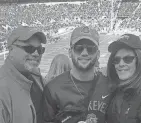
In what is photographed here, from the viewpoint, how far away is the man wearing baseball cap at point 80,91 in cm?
255

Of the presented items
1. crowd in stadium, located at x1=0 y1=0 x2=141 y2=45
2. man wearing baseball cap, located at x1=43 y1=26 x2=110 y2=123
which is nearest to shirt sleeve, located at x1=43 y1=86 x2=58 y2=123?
man wearing baseball cap, located at x1=43 y1=26 x2=110 y2=123

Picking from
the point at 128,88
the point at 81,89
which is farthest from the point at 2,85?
the point at 128,88

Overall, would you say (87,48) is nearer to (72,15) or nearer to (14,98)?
(14,98)

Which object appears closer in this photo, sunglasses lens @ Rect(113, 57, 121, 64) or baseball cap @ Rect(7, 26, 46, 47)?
baseball cap @ Rect(7, 26, 46, 47)

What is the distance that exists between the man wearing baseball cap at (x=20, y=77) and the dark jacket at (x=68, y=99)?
0.12 meters

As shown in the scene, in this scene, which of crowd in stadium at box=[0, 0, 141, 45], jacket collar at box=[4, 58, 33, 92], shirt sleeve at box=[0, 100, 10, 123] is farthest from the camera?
crowd in stadium at box=[0, 0, 141, 45]

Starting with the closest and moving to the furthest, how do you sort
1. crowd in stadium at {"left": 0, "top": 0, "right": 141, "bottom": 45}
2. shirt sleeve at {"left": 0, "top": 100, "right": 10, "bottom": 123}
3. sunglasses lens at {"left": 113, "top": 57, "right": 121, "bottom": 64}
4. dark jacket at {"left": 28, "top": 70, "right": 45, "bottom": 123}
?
shirt sleeve at {"left": 0, "top": 100, "right": 10, "bottom": 123} → sunglasses lens at {"left": 113, "top": 57, "right": 121, "bottom": 64} → dark jacket at {"left": 28, "top": 70, "right": 45, "bottom": 123} → crowd in stadium at {"left": 0, "top": 0, "right": 141, "bottom": 45}

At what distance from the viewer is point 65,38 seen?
2819 centimetres

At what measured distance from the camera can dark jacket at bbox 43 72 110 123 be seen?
256 cm

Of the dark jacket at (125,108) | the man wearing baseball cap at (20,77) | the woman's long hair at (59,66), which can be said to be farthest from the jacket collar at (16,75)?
the woman's long hair at (59,66)

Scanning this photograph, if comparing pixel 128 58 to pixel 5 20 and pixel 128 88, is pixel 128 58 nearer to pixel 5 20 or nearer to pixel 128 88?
pixel 128 88

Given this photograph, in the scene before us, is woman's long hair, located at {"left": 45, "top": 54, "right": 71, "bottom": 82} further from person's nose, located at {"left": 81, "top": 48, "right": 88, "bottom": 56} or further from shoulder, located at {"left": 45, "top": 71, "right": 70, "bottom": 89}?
person's nose, located at {"left": 81, "top": 48, "right": 88, "bottom": 56}

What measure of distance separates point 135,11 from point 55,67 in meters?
36.3

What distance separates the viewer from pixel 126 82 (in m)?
2.44
